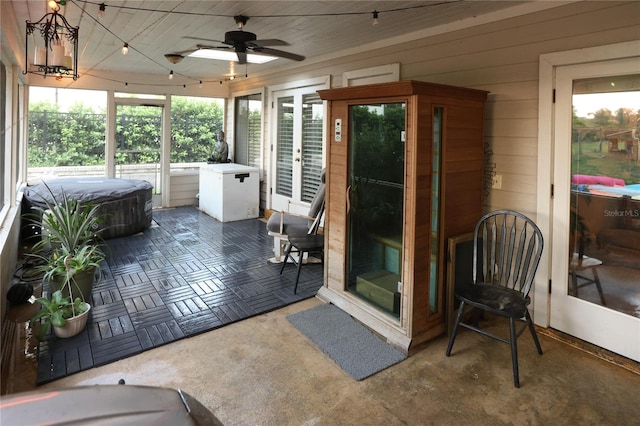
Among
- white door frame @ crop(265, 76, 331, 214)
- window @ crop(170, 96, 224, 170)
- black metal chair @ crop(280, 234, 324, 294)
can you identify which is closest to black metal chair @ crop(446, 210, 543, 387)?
black metal chair @ crop(280, 234, 324, 294)

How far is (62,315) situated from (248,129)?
518cm

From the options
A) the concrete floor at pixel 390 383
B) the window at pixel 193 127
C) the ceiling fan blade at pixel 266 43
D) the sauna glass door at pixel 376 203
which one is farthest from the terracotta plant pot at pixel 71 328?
the window at pixel 193 127

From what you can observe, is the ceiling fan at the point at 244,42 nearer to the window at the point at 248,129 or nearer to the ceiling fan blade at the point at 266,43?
the ceiling fan blade at the point at 266,43

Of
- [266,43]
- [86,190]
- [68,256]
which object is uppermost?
[266,43]

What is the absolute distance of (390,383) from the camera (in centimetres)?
243

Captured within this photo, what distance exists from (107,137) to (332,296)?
542 cm

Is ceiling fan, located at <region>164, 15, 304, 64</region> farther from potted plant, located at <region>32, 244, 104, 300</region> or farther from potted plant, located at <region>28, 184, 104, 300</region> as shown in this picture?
potted plant, located at <region>32, 244, 104, 300</region>

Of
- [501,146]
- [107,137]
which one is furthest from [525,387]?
[107,137]

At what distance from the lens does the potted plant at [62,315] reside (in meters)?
2.78

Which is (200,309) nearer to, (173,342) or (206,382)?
(173,342)

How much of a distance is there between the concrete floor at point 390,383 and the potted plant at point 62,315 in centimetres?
53

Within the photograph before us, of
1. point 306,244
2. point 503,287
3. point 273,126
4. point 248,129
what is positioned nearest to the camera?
point 503,287

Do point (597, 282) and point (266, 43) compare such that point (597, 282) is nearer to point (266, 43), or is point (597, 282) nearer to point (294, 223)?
point (294, 223)

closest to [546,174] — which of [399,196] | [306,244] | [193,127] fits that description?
[399,196]
